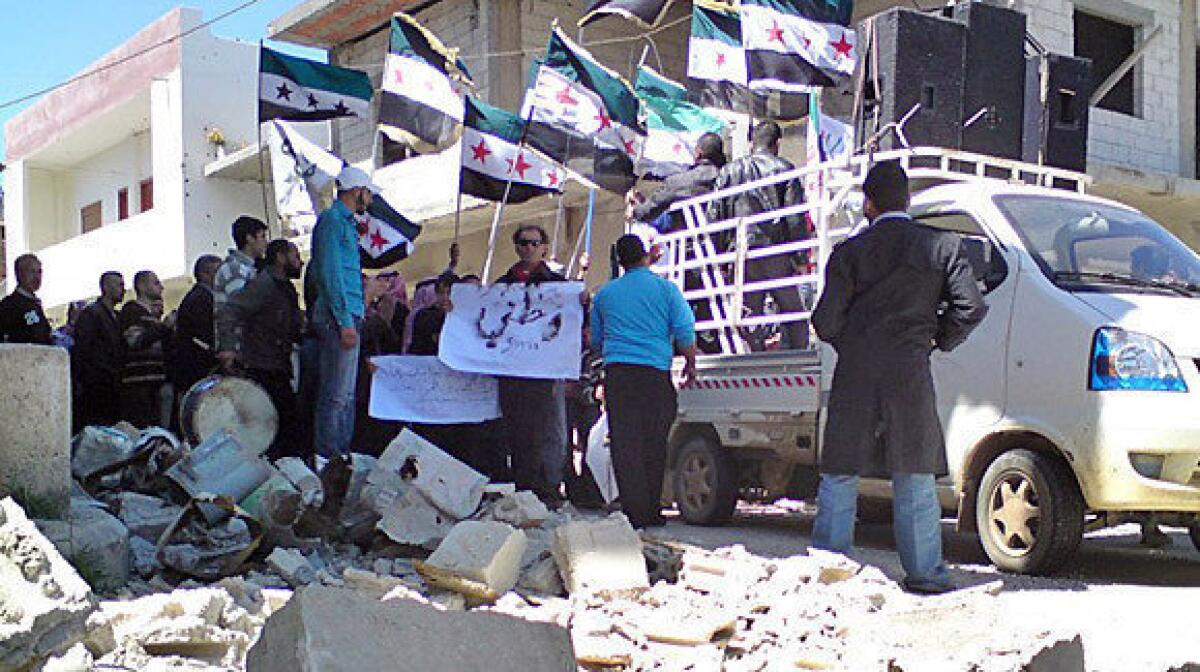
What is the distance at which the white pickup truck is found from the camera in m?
5.87

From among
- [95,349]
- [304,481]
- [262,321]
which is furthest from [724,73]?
[304,481]

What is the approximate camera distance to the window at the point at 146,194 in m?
29.1

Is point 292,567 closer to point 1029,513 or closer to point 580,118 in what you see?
point 1029,513

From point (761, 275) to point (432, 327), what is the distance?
245 cm

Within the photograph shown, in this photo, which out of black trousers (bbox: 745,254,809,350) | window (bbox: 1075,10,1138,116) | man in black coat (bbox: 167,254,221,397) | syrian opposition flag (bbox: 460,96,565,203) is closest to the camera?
black trousers (bbox: 745,254,809,350)

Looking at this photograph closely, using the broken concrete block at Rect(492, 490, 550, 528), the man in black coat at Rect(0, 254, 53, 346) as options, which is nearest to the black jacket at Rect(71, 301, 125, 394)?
the man in black coat at Rect(0, 254, 53, 346)

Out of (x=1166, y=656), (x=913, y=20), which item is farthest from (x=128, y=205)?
(x=1166, y=656)

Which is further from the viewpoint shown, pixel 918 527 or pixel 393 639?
pixel 918 527

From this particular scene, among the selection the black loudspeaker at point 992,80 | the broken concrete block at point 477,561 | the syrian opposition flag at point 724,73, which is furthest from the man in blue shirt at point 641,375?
the syrian opposition flag at point 724,73

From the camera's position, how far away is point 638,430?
7316mm

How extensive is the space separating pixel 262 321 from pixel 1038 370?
493 cm

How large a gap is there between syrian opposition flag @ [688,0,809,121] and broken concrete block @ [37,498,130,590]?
293 inches

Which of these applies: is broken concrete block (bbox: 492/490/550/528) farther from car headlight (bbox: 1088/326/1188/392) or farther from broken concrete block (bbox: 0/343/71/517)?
car headlight (bbox: 1088/326/1188/392)

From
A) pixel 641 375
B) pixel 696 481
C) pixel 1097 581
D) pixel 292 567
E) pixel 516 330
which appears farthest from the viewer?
pixel 696 481
